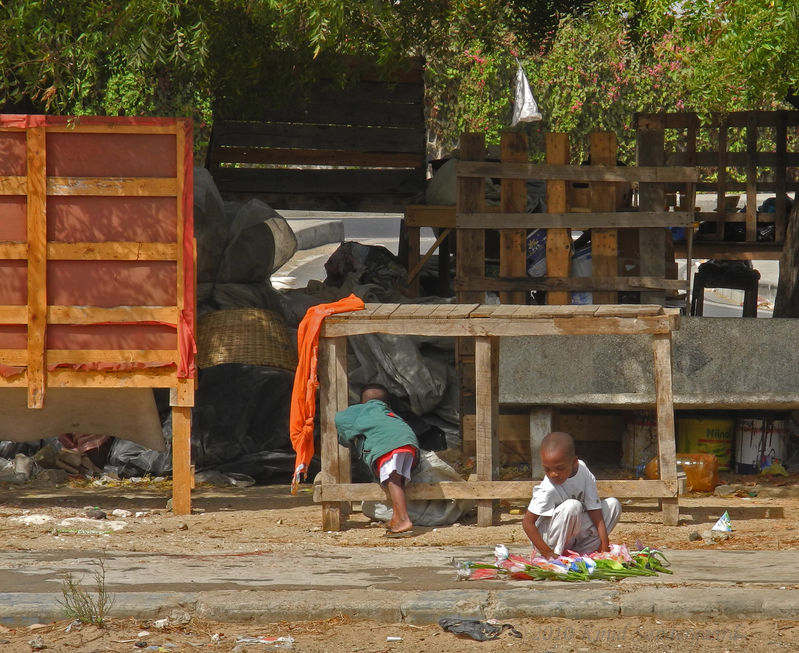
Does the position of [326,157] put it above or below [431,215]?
above

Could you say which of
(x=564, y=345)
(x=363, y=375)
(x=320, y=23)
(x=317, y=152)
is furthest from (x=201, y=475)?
(x=317, y=152)

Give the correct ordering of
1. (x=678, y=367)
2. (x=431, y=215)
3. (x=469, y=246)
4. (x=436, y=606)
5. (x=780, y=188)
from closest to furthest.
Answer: (x=436, y=606), (x=678, y=367), (x=469, y=246), (x=431, y=215), (x=780, y=188)

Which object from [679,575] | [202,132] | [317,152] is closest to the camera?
[679,575]

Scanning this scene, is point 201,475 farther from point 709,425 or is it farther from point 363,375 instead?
point 709,425

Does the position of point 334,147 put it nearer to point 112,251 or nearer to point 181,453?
point 112,251

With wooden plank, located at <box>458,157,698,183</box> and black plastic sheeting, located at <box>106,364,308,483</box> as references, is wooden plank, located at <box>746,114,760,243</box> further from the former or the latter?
black plastic sheeting, located at <box>106,364,308,483</box>

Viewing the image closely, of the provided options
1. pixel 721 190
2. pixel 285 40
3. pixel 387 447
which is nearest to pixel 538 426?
pixel 387 447

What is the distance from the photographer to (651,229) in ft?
30.6

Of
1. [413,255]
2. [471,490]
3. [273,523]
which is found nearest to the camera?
[471,490]

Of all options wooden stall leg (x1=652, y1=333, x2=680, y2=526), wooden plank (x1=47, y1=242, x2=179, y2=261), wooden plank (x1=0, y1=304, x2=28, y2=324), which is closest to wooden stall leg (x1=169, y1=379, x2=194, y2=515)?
wooden plank (x1=47, y1=242, x2=179, y2=261)

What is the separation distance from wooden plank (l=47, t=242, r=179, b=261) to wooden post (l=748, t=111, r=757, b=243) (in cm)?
714

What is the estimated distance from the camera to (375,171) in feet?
44.6

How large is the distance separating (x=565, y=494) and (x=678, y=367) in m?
3.21

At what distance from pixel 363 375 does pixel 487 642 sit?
17.7 feet
